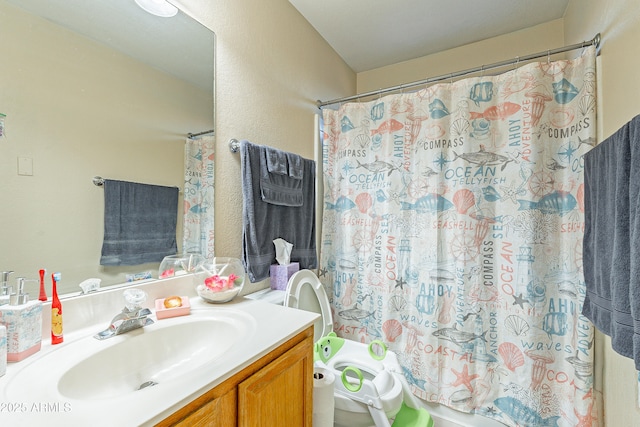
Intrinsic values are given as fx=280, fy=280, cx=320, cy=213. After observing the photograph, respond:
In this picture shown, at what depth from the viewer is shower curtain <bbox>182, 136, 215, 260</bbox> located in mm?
1142

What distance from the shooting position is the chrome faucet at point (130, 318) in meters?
0.80

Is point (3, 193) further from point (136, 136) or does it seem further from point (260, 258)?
point (260, 258)

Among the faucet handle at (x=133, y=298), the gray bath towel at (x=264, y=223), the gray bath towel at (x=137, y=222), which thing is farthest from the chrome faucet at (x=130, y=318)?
the gray bath towel at (x=264, y=223)

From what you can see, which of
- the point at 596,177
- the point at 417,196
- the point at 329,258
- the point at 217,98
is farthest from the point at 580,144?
the point at 217,98

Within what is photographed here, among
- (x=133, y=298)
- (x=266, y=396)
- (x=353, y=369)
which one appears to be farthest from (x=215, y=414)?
(x=353, y=369)

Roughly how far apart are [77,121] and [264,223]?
2.66ft

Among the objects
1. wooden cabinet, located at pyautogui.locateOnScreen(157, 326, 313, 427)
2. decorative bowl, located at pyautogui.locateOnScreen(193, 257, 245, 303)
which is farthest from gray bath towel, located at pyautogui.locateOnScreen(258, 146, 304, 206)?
wooden cabinet, located at pyautogui.locateOnScreen(157, 326, 313, 427)

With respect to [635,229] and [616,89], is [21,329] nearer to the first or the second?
[635,229]

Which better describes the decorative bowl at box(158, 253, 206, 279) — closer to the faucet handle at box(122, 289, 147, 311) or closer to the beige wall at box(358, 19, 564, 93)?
the faucet handle at box(122, 289, 147, 311)

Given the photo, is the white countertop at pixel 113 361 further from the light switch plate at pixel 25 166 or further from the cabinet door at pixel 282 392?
the light switch plate at pixel 25 166

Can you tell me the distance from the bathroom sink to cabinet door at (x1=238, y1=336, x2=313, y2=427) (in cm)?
11

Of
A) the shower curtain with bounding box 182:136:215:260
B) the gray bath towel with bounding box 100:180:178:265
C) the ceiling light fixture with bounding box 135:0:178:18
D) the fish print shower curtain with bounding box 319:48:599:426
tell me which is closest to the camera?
the gray bath towel with bounding box 100:180:178:265

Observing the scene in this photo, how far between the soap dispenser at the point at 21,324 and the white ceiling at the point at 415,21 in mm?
1872

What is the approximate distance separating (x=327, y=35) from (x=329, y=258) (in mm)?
Result: 1571
